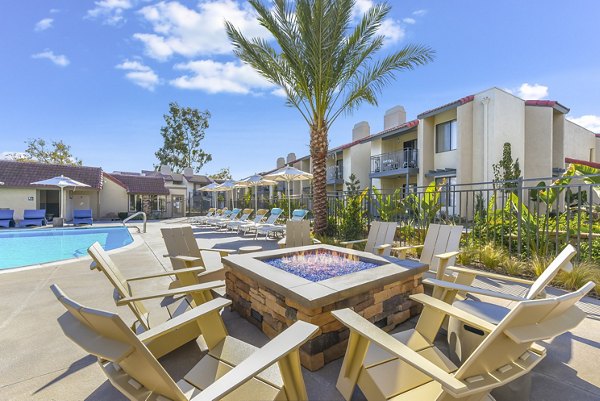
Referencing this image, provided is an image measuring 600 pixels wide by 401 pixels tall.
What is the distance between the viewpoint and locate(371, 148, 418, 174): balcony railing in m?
19.8

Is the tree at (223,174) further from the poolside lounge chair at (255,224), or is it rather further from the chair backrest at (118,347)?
the chair backrest at (118,347)

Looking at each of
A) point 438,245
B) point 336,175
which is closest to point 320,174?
point 438,245

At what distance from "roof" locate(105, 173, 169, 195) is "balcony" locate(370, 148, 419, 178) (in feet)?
69.4

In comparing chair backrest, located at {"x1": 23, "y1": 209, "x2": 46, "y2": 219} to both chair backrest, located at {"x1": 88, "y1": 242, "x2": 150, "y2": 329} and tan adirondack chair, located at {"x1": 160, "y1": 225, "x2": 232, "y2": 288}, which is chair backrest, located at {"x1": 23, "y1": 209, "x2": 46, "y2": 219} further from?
chair backrest, located at {"x1": 88, "y1": 242, "x2": 150, "y2": 329}

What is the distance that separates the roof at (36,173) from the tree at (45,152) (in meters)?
17.7

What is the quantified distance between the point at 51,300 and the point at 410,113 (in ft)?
79.4

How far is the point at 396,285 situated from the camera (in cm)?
369

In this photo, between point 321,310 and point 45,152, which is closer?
point 321,310

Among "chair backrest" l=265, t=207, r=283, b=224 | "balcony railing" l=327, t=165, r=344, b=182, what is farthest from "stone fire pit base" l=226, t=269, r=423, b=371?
"balcony railing" l=327, t=165, r=344, b=182

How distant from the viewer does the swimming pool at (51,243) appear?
1047 cm

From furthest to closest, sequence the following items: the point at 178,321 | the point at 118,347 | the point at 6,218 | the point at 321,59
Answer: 1. the point at 6,218
2. the point at 321,59
3. the point at 178,321
4. the point at 118,347

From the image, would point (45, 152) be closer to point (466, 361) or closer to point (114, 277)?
point (114, 277)

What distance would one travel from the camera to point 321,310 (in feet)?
9.37

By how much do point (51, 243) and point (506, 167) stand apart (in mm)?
22922
